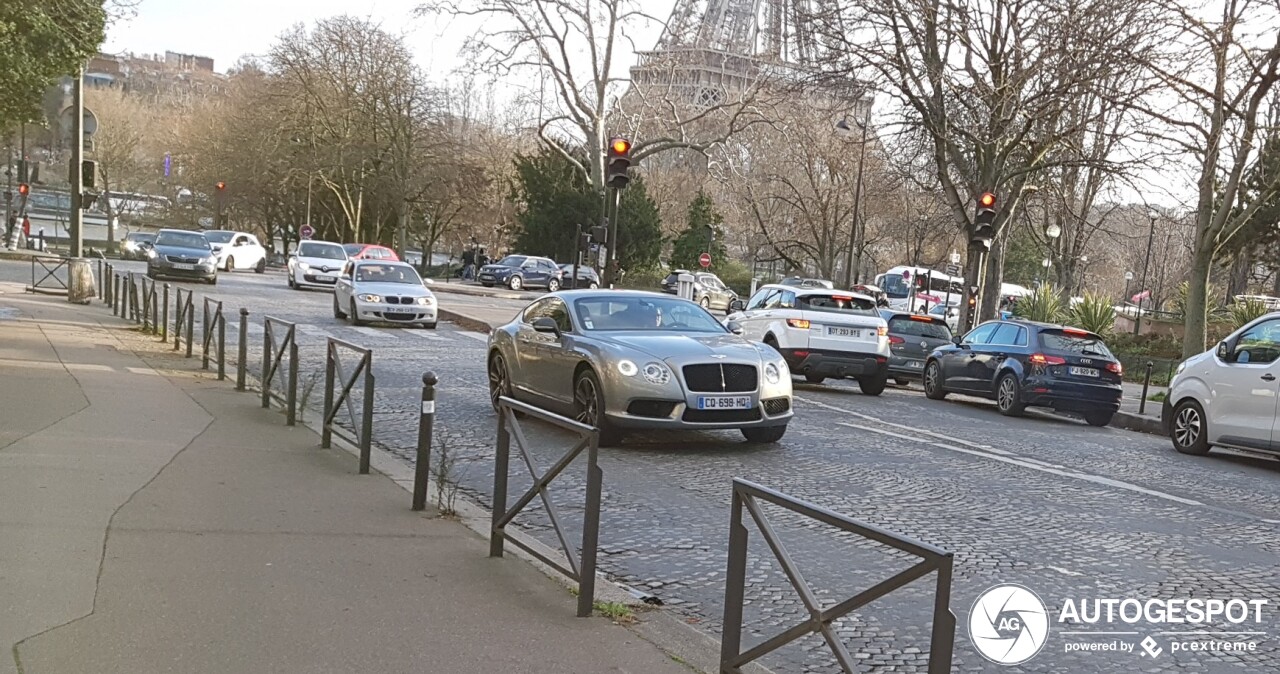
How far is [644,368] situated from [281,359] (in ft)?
12.4

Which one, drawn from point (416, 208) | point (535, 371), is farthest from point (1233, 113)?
point (416, 208)

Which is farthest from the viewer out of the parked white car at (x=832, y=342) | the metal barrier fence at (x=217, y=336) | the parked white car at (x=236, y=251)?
the parked white car at (x=236, y=251)

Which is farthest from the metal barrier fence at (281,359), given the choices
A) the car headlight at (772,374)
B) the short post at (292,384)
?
the car headlight at (772,374)

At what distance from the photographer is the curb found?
1611 centimetres

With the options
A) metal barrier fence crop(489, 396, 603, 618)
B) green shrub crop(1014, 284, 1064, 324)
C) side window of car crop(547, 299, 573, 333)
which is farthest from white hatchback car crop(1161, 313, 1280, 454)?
green shrub crop(1014, 284, 1064, 324)

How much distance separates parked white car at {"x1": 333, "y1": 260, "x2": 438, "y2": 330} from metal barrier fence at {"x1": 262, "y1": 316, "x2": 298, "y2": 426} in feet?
38.0

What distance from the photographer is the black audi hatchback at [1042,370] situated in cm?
1541

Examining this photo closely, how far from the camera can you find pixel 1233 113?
61.7ft

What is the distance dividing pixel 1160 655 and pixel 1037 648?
558 millimetres

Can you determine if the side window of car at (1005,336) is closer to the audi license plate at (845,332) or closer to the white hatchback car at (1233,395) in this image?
the audi license plate at (845,332)

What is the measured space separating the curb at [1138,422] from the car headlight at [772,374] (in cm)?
898

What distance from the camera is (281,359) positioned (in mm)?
10359

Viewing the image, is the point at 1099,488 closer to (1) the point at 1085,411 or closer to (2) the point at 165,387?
(1) the point at 1085,411

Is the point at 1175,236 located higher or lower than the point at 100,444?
higher
